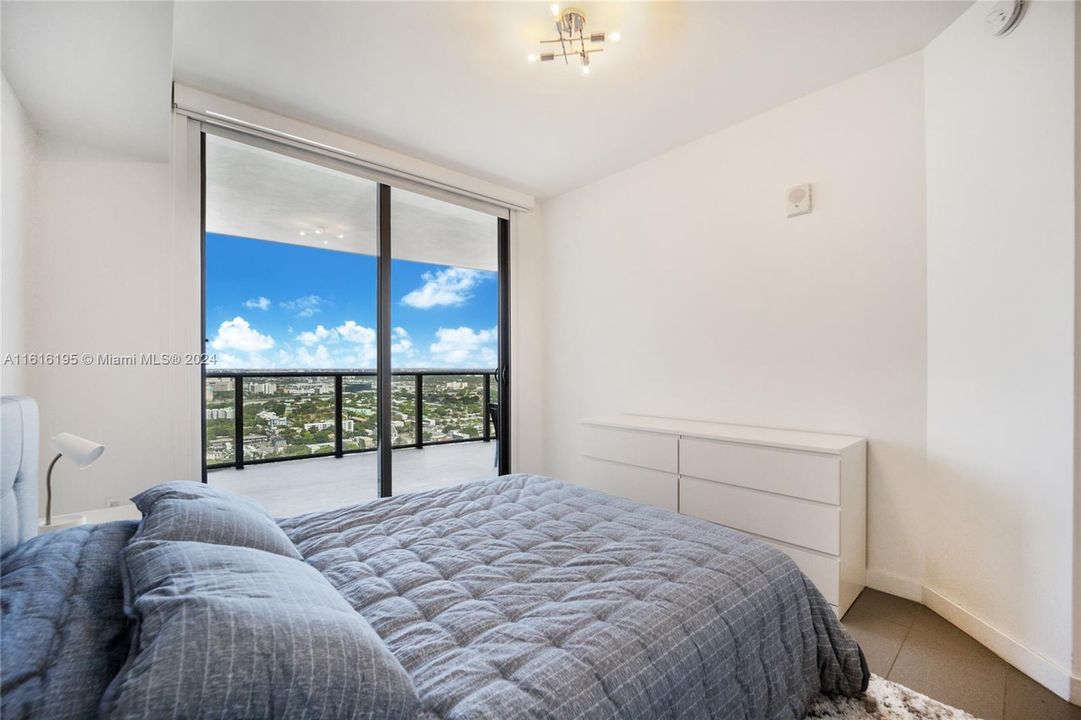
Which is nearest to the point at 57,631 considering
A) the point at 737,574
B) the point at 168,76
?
the point at 737,574

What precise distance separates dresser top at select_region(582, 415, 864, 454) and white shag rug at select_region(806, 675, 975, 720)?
2.96 ft

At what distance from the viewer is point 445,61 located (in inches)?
89.9

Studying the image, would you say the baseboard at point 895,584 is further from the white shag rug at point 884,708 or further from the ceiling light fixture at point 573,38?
the ceiling light fixture at point 573,38

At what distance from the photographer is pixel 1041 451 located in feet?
5.68

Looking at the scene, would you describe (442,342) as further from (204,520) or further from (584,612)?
(584,612)

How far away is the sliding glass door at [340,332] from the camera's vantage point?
329 centimetres

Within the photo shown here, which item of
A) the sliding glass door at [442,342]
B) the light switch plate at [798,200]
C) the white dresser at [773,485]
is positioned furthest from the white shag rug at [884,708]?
the sliding glass door at [442,342]

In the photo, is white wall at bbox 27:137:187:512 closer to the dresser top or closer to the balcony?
the balcony

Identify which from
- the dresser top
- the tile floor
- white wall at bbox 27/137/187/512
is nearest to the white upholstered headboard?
white wall at bbox 27/137/187/512

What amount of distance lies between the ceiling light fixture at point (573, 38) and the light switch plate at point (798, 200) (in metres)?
1.33

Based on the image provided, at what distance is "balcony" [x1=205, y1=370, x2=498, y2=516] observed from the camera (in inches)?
142

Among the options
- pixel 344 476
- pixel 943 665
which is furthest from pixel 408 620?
pixel 344 476

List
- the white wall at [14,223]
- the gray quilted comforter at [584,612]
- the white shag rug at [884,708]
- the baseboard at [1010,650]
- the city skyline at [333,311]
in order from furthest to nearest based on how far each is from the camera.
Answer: the city skyline at [333,311], the white wall at [14,223], the baseboard at [1010,650], the white shag rug at [884,708], the gray quilted comforter at [584,612]

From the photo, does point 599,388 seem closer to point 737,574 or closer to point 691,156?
point 691,156
